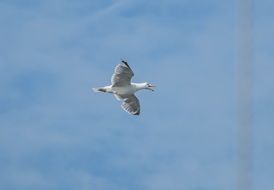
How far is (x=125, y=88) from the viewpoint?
52.1 meters

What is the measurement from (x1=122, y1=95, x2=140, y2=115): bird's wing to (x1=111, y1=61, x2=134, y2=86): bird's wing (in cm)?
95

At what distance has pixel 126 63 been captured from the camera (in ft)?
168

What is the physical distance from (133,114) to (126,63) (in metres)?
2.16

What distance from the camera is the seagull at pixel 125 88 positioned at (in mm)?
51438

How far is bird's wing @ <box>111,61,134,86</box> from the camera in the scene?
168ft

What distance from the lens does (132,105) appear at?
52875mm

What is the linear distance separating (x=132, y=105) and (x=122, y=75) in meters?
1.58

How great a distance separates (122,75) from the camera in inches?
2030

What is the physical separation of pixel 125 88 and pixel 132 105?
0.91 metres

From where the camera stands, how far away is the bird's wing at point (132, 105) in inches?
2079

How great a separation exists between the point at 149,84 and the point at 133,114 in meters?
1.31

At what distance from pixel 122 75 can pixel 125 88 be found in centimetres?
67

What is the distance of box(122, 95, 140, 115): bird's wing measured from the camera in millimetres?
52812

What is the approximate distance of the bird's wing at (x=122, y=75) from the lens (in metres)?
51.3
